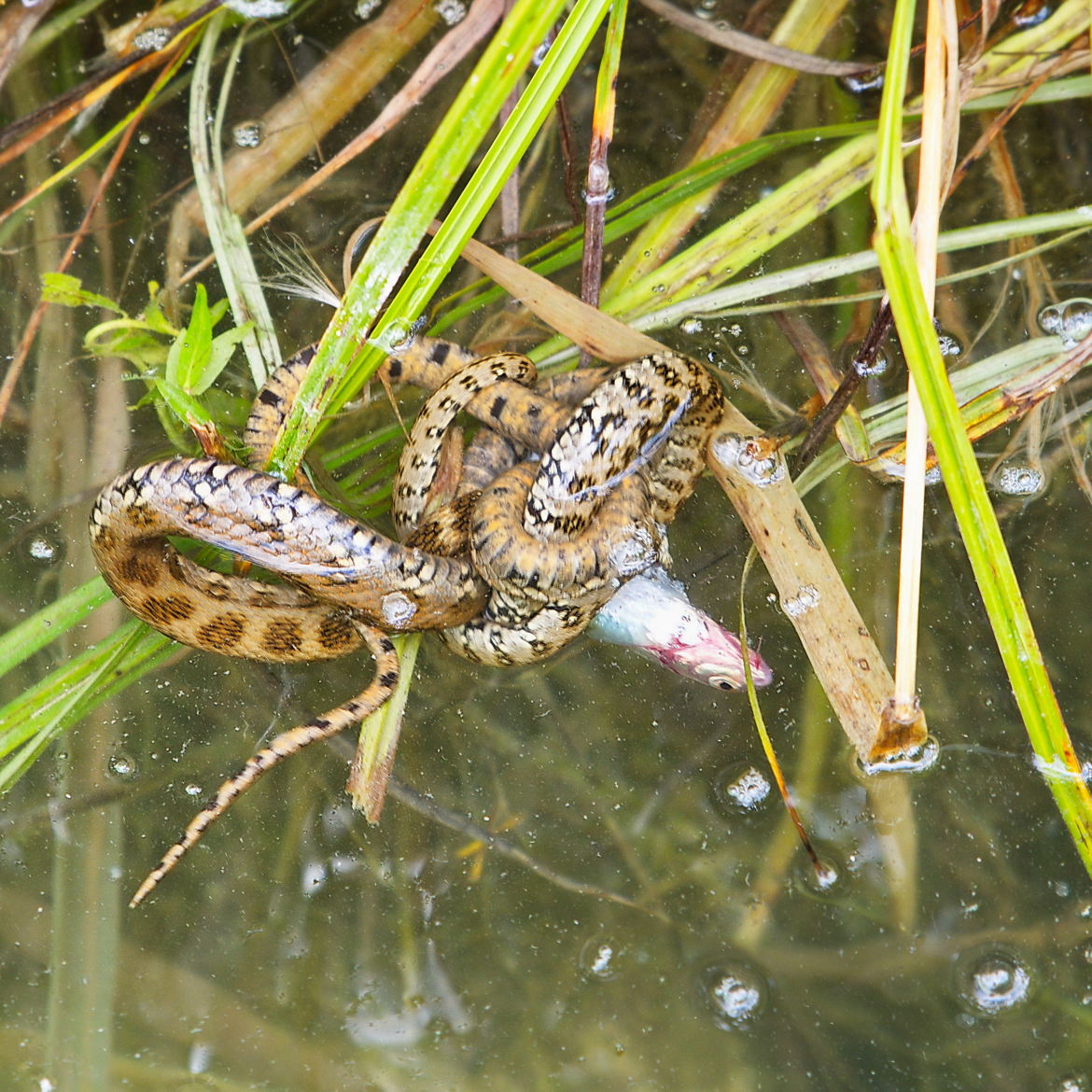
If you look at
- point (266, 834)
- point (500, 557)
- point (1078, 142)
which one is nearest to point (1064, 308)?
point (1078, 142)

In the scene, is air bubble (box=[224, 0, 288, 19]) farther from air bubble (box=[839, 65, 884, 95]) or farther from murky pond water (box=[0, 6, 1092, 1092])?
air bubble (box=[839, 65, 884, 95])

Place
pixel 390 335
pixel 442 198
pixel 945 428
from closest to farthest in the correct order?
pixel 945 428 → pixel 442 198 → pixel 390 335

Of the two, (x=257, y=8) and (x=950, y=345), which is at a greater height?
(x=257, y=8)

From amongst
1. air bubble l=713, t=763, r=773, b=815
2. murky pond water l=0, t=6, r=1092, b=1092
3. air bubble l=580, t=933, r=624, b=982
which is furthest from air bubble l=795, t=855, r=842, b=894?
air bubble l=580, t=933, r=624, b=982

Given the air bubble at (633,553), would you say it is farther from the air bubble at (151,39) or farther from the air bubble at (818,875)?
the air bubble at (151,39)

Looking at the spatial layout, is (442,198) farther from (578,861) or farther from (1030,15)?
(1030,15)

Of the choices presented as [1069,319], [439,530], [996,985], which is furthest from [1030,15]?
[996,985]
